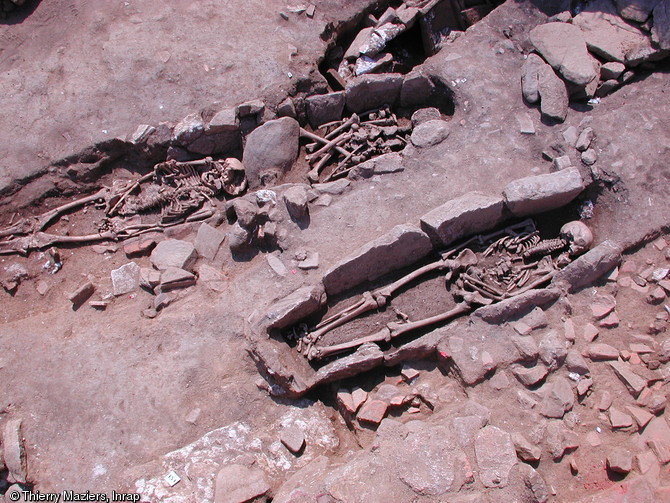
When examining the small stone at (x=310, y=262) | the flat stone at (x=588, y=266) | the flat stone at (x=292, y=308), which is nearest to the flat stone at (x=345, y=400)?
the flat stone at (x=292, y=308)

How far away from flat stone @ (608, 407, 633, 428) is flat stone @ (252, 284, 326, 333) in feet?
9.05

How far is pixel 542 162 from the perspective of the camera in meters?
5.75

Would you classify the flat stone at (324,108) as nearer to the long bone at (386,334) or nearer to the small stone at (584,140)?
the small stone at (584,140)

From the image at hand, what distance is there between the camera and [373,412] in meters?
4.49

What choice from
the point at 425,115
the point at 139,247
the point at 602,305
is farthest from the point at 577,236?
the point at 139,247

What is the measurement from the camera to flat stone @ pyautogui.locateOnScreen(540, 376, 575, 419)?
4.28 metres

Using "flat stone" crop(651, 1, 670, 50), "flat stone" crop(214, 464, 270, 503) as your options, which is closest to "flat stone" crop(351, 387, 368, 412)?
"flat stone" crop(214, 464, 270, 503)

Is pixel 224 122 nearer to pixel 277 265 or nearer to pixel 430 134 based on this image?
pixel 277 265

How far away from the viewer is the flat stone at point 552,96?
590cm

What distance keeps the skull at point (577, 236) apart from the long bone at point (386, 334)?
4.31 feet

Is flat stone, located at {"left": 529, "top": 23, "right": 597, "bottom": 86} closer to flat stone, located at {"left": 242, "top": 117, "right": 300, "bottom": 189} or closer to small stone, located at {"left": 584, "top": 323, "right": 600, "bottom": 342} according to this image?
small stone, located at {"left": 584, "top": 323, "right": 600, "bottom": 342}

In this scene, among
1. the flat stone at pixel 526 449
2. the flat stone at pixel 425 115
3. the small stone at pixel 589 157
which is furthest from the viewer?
the flat stone at pixel 425 115

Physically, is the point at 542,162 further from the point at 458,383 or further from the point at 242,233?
the point at 242,233

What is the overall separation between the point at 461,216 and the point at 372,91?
7.89 feet
